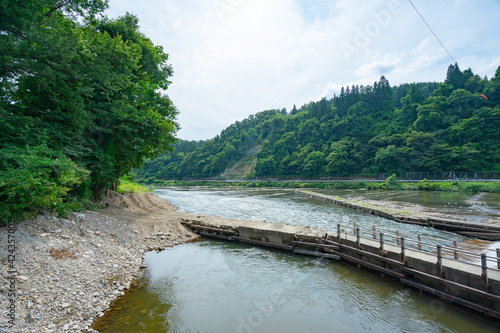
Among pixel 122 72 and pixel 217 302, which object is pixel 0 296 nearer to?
pixel 217 302

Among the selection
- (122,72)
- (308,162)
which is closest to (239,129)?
(308,162)

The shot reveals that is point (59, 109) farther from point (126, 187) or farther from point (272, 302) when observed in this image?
point (126, 187)

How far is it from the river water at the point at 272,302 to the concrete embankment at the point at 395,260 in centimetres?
43

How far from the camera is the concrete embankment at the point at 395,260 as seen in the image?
6.51 meters

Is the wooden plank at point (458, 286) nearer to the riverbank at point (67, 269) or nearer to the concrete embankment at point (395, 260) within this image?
the concrete embankment at point (395, 260)

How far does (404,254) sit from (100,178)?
16.5 m

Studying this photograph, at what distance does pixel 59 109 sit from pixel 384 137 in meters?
94.2

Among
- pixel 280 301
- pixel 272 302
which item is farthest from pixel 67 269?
pixel 280 301

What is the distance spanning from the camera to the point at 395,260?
28.8 feet

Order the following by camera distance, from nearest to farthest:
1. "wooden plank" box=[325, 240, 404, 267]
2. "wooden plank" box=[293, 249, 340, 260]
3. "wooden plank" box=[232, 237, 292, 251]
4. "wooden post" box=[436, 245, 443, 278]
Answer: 1. "wooden post" box=[436, 245, 443, 278]
2. "wooden plank" box=[325, 240, 404, 267]
3. "wooden plank" box=[293, 249, 340, 260]
4. "wooden plank" box=[232, 237, 292, 251]

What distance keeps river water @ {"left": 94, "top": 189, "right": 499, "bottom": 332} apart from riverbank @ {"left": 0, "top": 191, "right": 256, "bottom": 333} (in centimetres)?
64

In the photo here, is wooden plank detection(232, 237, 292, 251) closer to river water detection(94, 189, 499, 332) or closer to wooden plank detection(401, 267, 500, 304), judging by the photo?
river water detection(94, 189, 499, 332)

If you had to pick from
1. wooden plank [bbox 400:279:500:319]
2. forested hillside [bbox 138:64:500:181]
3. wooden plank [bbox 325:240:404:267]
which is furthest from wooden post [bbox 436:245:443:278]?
forested hillside [bbox 138:64:500:181]

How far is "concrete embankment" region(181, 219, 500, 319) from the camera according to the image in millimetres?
6508
